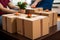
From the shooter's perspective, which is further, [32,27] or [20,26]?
[20,26]

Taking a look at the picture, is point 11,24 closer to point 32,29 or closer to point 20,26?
point 20,26

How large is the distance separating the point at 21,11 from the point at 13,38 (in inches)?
→ 17.5

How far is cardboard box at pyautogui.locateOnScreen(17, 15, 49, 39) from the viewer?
102 cm

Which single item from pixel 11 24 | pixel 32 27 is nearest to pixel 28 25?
pixel 32 27

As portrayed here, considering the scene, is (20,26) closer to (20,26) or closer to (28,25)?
(20,26)

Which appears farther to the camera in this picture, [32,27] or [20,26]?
[20,26]

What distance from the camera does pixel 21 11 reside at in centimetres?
147

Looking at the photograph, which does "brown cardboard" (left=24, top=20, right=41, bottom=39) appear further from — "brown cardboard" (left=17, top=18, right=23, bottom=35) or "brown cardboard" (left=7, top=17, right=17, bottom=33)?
"brown cardboard" (left=7, top=17, right=17, bottom=33)

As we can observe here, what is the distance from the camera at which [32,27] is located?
3.31 ft

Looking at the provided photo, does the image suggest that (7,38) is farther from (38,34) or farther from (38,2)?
(38,2)

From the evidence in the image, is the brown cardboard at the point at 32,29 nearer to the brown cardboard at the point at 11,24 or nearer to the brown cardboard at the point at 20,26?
the brown cardboard at the point at 20,26

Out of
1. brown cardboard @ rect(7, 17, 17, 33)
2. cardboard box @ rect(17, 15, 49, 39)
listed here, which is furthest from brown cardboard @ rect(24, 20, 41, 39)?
brown cardboard @ rect(7, 17, 17, 33)

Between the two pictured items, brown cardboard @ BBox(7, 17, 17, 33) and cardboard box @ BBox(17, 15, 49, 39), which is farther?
brown cardboard @ BBox(7, 17, 17, 33)

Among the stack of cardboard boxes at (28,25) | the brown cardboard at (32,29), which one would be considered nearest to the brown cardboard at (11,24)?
the stack of cardboard boxes at (28,25)
